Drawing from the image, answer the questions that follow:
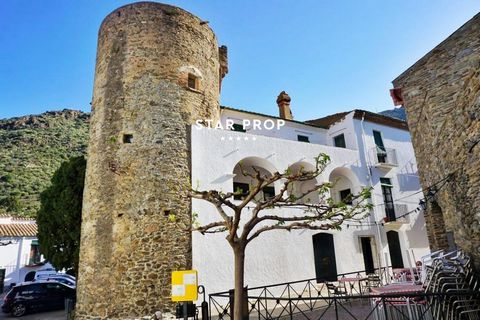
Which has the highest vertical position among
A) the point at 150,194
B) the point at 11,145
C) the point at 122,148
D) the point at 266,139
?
the point at 11,145

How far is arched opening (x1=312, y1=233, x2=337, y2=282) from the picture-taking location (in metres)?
14.8

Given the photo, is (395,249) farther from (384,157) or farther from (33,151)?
(33,151)

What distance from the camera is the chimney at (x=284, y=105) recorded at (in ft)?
67.7

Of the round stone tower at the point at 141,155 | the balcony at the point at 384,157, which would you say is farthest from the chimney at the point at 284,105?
the round stone tower at the point at 141,155

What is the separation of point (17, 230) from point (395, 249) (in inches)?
1104

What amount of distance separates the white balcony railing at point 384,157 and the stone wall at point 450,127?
21.0 feet

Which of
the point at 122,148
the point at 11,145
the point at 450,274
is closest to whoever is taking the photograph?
the point at 450,274

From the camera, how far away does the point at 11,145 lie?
4731 centimetres

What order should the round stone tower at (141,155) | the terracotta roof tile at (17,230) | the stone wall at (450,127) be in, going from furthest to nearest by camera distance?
the terracotta roof tile at (17,230) → the round stone tower at (141,155) → the stone wall at (450,127)

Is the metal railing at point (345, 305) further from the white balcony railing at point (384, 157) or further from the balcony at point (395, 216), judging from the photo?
the white balcony railing at point (384, 157)

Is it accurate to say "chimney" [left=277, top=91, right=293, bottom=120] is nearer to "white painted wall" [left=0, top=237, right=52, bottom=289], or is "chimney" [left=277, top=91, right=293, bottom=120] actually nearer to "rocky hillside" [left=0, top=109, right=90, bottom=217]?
"white painted wall" [left=0, top=237, right=52, bottom=289]

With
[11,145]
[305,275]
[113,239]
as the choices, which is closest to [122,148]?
[113,239]

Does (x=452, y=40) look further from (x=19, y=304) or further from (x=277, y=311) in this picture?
(x=19, y=304)

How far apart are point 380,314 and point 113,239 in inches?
344
